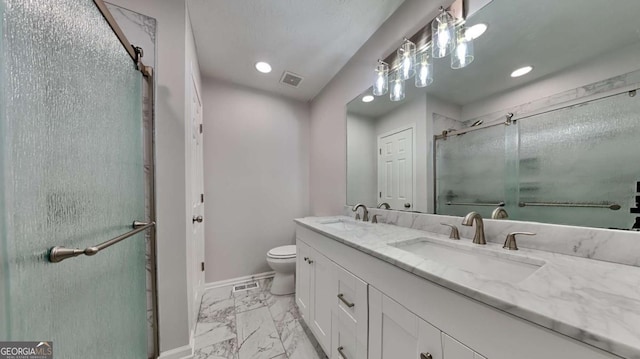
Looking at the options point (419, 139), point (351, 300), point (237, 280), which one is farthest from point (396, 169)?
point (237, 280)

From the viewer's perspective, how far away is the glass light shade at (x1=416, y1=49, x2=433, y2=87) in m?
1.24

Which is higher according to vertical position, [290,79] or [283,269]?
[290,79]

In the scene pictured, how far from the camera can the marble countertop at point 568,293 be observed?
0.34 meters

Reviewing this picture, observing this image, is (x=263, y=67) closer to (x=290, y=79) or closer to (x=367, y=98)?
(x=290, y=79)

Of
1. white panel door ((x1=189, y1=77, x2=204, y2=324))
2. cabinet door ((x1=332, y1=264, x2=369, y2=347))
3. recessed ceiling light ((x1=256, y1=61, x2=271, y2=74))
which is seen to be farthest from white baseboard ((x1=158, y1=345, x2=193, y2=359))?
recessed ceiling light ((x1=256, y1=61, x2=271, y2=74))

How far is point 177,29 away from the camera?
126 cm

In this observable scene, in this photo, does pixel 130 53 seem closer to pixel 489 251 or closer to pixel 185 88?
pixel 185 88

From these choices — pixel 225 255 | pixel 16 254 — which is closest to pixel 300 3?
pixel 16 254

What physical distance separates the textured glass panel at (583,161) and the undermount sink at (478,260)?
0.80 feet

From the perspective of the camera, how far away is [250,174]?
7.69ft

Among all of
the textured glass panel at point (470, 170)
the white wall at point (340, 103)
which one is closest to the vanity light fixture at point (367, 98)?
the white wall at point (340, 103)

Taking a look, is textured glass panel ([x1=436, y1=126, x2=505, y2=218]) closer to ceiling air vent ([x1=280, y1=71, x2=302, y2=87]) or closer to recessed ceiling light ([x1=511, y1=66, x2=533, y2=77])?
recessed ceiling light ([x1=511, y1=66, x2=533, y2=77])

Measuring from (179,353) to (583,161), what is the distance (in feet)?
7.33

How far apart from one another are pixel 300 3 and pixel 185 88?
0.94 meters
